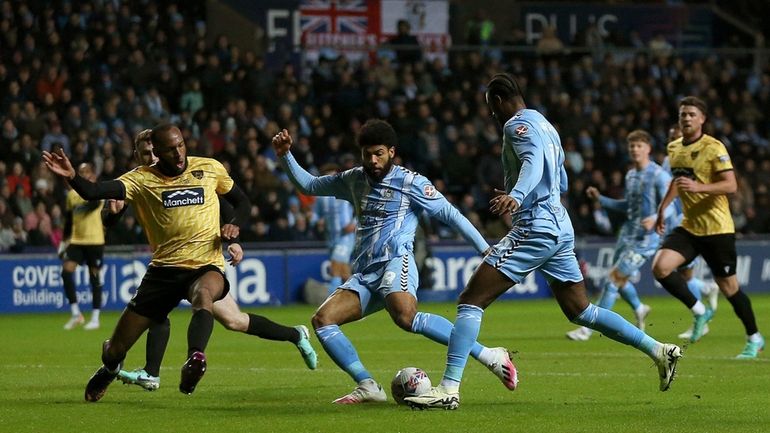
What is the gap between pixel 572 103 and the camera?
30688 mm

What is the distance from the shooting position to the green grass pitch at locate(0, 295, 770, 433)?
341 inches

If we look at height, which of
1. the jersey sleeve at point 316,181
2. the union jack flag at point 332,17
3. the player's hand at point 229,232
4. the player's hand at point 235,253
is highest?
the union jack flag at point 332,17

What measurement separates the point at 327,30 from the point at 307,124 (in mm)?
4699

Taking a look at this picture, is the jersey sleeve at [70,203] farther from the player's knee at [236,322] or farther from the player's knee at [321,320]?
the player's knee at [321,320]

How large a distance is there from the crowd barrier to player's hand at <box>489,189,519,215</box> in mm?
15072

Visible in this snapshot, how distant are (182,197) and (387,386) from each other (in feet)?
7.66

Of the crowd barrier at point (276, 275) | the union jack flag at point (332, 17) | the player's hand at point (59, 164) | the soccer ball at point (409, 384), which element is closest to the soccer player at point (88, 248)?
the crowd barrier at point (276, 275)

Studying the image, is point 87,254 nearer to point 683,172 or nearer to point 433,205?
point 683,172

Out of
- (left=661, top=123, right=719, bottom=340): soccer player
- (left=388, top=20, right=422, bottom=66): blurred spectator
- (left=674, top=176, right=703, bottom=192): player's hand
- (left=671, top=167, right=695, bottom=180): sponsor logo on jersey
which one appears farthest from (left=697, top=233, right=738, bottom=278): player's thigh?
(left=388, top=20, right=422, bottom=66): blurred spectator

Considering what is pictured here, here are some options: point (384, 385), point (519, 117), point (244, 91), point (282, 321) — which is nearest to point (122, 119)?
point (244, 91)

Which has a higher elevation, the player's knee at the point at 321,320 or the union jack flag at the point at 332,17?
the union jack flag at the point at 332,17

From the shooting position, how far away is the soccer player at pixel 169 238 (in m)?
9.87

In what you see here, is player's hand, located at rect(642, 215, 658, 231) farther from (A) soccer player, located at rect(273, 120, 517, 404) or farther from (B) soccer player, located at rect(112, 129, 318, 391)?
(A) soccer player, located at rect(273, 120, 517, 404)

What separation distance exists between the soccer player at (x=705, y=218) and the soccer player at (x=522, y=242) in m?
3.94
